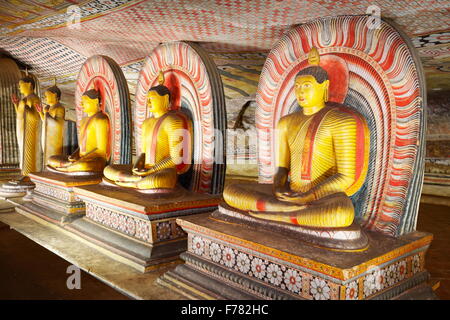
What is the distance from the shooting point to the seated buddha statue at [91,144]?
191 inches

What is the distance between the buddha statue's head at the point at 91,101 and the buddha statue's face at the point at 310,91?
3293mm

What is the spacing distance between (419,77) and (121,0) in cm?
260

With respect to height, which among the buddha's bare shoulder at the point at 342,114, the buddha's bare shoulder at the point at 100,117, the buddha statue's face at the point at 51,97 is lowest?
the buddha's bare shoulder at the point at 342,114

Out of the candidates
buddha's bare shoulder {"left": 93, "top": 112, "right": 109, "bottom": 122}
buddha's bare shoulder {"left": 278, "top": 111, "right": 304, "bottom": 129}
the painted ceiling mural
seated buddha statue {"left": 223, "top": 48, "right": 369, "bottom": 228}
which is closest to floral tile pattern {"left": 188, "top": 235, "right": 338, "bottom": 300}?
seated buddha statue {"left": 223, "top": 48, "right": 369, "bottom": 228}

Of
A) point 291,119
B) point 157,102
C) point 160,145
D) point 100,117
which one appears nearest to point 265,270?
point 291,119

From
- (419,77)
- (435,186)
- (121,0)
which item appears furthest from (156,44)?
(435,186)

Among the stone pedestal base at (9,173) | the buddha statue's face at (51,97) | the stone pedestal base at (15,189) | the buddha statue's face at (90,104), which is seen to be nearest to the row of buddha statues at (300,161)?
the buddha statue's face at (90,104)

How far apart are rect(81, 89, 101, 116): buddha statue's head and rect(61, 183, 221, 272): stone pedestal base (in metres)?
1.61

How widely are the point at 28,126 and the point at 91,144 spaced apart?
2.32 m

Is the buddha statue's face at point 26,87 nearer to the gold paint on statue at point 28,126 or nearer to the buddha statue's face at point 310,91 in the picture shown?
the gold paint on statue at point 28,126

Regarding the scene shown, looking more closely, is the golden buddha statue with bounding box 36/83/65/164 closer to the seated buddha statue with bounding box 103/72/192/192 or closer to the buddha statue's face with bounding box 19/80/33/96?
the buddha statue's face with bounding box 19/80/33/96

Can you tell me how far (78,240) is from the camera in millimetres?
3992

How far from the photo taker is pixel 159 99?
4062 mm
